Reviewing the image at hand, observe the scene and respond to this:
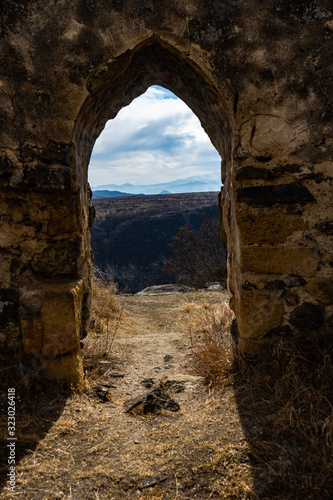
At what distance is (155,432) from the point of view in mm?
2092

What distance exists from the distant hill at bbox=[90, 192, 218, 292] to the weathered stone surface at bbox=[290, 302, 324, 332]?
1049 inches

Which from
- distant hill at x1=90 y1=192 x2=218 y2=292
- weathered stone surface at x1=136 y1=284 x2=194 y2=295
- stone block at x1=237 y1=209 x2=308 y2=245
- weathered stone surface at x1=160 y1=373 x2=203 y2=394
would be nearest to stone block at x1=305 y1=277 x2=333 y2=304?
stone block at x1=237 y1=209 x2=308 y2=245

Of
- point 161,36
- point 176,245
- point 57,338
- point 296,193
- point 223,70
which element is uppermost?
point 161,36

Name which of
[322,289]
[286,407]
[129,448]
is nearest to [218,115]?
[322,289]

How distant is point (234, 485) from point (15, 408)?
57.8 inches

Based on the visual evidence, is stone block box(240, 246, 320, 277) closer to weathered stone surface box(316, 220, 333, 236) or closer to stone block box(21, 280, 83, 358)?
weathered stone surface box(316, 220, 333, 236)

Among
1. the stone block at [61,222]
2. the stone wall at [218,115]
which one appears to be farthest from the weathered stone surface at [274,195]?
the stone block at [61,222]

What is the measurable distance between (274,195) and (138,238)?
105 feet

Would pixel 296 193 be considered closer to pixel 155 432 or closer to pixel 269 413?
pixel 269 413

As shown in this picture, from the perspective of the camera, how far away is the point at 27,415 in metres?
2.17

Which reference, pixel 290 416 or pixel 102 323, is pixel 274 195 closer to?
pixel 290 416

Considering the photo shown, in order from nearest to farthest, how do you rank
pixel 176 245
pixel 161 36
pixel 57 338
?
pixel 161 36 < pixel 57 338 < pixel 176 245

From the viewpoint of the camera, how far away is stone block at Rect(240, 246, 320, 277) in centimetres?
232

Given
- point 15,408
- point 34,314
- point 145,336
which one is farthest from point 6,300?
point 145,336
